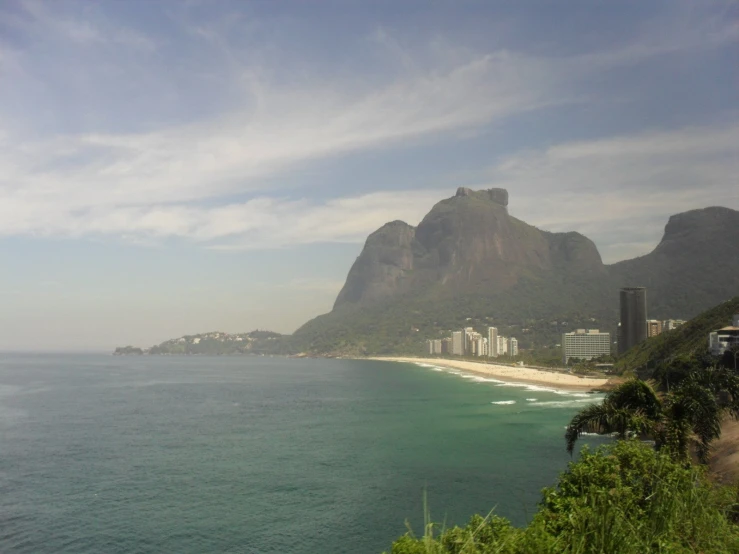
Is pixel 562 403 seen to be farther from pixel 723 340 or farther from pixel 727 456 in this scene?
pixel 727 456

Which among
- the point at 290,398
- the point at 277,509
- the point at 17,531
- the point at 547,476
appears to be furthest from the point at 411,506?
the point at 290,398

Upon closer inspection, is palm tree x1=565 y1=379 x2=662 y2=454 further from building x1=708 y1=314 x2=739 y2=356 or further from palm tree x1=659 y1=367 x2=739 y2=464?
building x1=708 y1=314 x2=739 y2=356

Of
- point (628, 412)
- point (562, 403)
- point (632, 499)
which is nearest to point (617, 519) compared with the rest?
point (632, 499)

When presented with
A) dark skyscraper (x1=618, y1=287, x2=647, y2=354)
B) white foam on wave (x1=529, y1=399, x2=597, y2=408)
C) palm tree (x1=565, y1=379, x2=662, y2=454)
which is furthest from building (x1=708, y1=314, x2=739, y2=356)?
dark skyscraper (x1=618, y1=287, x2=647, y2=354)

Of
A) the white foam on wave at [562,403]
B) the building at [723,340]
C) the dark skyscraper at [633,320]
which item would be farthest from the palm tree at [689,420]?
the dark skyscraper at [633,320]

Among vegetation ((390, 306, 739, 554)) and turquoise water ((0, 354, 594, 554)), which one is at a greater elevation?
vegetation ((390, 306, 739, 554))

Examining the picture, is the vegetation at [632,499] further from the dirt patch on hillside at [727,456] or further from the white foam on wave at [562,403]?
the white foam on wave at [562,403]
